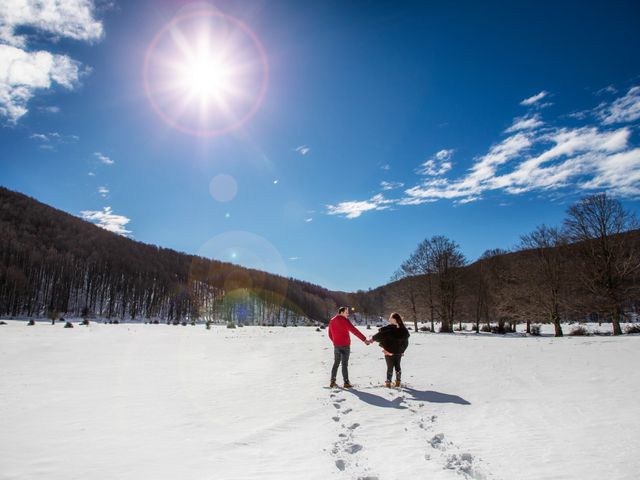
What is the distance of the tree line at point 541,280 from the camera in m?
30.8

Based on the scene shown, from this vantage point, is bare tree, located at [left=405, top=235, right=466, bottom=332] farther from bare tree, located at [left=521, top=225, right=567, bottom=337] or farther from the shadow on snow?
the shadow on snow

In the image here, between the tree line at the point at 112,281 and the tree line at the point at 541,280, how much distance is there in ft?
234

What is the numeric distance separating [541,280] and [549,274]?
1128 millimetres

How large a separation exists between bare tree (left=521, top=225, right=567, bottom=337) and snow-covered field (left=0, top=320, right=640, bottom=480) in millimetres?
25149

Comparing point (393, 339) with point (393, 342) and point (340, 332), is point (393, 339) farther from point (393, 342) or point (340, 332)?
point (340, 332)

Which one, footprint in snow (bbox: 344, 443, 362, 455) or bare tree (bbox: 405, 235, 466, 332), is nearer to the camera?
footprint in snow (bbox: 344, 443, 362, 455)

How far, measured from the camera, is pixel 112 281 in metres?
113

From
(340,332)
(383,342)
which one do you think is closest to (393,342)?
(383,342)

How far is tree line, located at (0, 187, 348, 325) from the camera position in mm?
94562

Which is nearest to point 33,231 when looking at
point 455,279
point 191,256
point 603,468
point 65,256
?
point 65,256

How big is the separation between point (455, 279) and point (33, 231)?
451 ft

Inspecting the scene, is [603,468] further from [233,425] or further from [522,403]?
[233,425]

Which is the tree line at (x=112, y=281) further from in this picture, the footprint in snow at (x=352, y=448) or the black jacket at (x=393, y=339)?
the footprint in snow at (x=352, y=448)

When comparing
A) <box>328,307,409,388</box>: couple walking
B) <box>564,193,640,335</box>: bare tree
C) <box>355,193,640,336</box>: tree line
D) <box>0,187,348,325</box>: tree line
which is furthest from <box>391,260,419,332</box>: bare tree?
<box>0,187,348,325</box>: tree line
